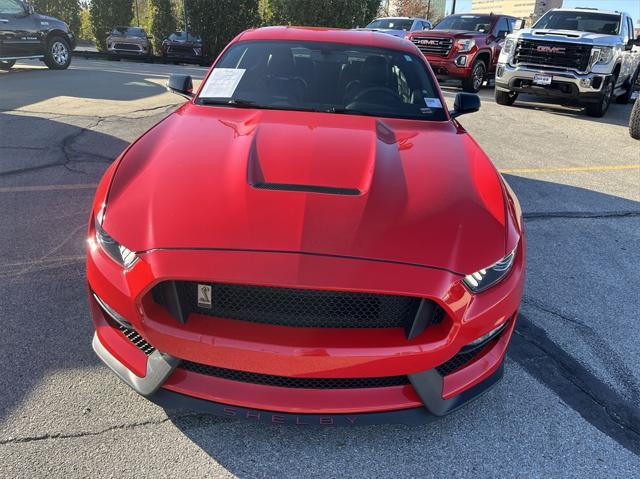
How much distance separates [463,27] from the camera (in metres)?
14.0

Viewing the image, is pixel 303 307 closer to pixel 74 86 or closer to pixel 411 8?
pixel 74 86

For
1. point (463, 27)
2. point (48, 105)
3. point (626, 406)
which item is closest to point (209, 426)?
point (626, 406)

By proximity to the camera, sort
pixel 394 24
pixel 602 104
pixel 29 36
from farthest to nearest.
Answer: pixel 394 24 → pixel 29 36 → pixel 602 104

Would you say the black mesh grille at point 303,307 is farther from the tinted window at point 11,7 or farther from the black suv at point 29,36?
the tinted window at point 11,7

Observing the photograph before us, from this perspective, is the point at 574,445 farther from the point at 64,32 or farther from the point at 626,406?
the point at 64,32

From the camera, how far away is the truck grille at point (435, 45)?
12.5 meters

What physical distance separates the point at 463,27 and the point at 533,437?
1355 cm

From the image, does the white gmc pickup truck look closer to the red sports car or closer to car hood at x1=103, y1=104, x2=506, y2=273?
car hood at x1=103, y1=104, x2=506, y2=273

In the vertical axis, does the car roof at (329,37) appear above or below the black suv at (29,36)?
above

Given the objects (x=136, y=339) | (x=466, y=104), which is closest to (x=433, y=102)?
(x=466, y=104)

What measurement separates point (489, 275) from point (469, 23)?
13591 mm

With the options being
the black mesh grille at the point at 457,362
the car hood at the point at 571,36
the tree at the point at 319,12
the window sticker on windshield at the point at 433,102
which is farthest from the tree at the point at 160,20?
the black mesh grille at the point at 457,362

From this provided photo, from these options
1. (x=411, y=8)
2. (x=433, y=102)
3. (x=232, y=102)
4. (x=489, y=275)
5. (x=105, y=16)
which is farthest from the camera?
(x=411, y=8)

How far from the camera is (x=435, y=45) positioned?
497 inches
